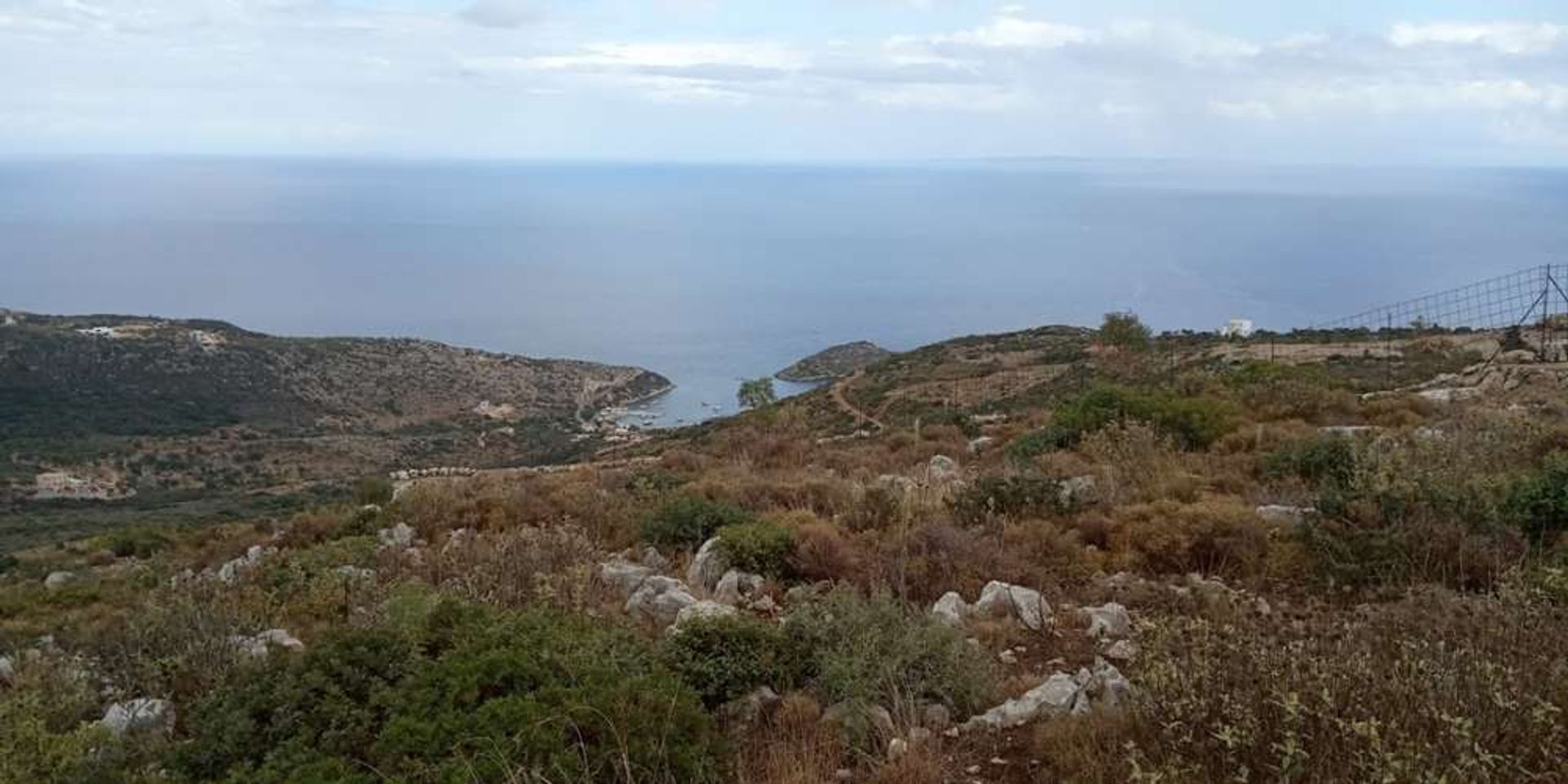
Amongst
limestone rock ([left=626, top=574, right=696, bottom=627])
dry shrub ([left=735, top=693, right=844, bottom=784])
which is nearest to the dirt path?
limestone rock ([left=626, top=574, right=696, bottom=627])

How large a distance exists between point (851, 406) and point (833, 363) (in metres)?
59.5

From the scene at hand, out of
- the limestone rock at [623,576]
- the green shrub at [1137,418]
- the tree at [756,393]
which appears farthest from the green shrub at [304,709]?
the tree at [756,393]

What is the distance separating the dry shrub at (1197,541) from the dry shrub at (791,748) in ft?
11.2

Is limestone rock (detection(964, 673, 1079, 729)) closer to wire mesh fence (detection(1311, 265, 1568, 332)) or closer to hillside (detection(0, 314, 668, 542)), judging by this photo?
wire mesh fence (detection(1311, 265, 1568, 332))

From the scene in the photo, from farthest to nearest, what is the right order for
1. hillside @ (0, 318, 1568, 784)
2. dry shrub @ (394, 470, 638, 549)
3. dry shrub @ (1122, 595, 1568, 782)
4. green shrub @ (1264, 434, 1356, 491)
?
dry shrub @ (394, 470, 638, 549) → green shrub @ (1264, 434, 1356, 491) → hillside @ (0, 318, 1568, 784) → dry shrub @ (1122, 595, 1568, 782)

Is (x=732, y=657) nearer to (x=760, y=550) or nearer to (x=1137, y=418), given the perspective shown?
(x=760, y=550)

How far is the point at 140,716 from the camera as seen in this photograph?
4457mm

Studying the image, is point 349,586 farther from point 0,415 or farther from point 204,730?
point 0,415

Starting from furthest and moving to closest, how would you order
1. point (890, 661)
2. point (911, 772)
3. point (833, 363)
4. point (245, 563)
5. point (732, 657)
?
point (833, 363), point (245, 563), point (732, 657), point (890, 661), point (911, 772)

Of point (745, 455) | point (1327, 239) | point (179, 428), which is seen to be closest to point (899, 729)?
point (745, 455)

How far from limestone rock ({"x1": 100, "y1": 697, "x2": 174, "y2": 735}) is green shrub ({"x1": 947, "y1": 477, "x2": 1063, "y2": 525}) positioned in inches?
215

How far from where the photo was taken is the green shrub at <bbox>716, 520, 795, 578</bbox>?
7.04 m

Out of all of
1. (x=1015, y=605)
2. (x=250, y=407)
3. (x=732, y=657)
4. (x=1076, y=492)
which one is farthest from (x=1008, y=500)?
(x=250, y=407)

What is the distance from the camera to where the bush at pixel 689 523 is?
814 centimetres
